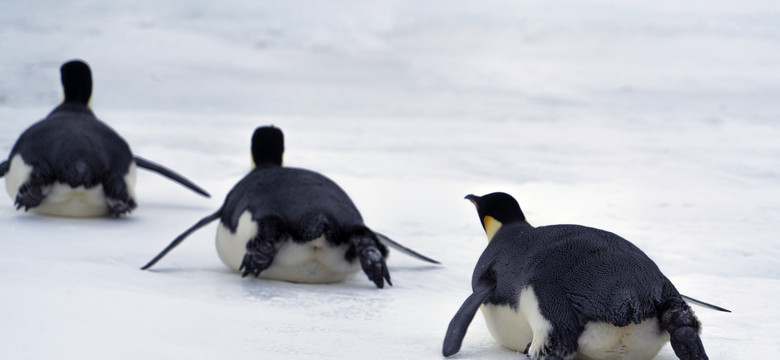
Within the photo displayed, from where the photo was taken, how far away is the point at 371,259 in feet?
9.32

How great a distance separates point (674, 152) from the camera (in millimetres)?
7184

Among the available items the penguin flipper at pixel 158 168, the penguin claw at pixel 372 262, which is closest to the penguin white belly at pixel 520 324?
the penguin claw at pixel 372 262

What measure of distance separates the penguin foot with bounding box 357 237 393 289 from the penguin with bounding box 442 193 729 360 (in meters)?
0.73

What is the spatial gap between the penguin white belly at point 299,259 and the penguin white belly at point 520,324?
832 mm

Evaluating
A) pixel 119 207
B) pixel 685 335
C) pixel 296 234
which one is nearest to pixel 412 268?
pixel 296 234

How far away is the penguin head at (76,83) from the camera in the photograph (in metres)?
4.38

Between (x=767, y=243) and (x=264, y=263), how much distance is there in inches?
83.5

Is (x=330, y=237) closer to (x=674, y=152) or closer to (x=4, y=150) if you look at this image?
(x=4, y=150)

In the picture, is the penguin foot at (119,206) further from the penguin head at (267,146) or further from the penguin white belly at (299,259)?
the penguin white belly at (299,259)

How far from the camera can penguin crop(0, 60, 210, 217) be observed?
3.71 meters

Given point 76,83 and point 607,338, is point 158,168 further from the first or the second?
point 607,338

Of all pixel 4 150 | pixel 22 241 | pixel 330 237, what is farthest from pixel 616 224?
pixel 4 150

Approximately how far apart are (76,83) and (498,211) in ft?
8.89

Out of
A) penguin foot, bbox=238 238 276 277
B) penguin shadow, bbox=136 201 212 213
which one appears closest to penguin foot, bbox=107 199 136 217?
penguin shadow, bbox=136 201 212 213
